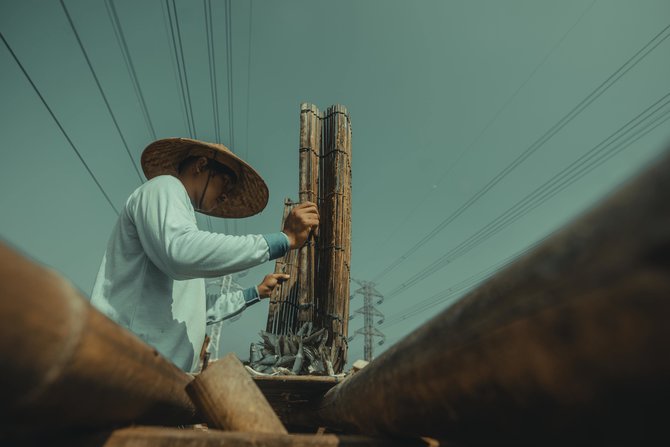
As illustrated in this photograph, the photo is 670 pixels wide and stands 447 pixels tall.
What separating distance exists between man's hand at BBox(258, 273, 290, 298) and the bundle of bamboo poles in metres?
0.43

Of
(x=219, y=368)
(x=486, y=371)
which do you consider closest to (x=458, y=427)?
(x=486, y=371)

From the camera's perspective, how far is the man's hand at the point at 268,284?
3.37 meters

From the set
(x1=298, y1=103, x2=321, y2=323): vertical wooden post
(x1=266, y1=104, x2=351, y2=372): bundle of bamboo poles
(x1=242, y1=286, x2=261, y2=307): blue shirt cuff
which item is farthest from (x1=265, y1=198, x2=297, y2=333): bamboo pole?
(x1=242, y1=286, x2=261, y2=307): blue shirt cuff

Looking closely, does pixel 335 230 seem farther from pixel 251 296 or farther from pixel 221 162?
pixel 221 162

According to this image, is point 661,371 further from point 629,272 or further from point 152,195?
point 152,195

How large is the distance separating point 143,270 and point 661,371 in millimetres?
2287

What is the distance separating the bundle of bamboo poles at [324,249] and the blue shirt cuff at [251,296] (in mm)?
549

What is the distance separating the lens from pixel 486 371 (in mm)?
518

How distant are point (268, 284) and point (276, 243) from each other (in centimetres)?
118

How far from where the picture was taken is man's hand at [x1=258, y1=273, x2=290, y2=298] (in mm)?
3365

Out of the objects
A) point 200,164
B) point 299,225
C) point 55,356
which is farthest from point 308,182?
point 55,356

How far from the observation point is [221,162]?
2992 millimetres

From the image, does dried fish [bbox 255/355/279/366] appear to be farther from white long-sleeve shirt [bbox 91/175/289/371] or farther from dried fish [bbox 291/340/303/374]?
white long-sleeve shirt [bbox 91/175/289/371]

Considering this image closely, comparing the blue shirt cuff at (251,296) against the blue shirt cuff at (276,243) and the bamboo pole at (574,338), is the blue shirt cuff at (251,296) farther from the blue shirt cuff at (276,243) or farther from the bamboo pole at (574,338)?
the bamboo pole at (574,338)
